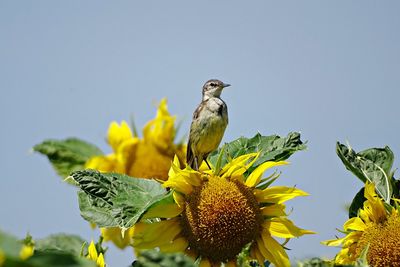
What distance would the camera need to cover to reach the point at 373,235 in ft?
10.9

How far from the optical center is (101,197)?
10.1 feet

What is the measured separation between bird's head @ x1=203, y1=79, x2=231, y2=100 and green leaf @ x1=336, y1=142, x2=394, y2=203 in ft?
21.1

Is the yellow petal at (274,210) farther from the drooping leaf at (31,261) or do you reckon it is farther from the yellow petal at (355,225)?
the drooping leaf at (31,261)

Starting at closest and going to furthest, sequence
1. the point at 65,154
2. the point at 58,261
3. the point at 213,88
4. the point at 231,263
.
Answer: the point at 58,261 → the point at 231,263 → the point at 65,154 → the point at 213,88

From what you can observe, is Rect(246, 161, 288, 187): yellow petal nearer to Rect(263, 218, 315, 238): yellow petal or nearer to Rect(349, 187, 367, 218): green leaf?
Rect(263, 218, 315, 238): yellow petal

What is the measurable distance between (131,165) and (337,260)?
4.86m

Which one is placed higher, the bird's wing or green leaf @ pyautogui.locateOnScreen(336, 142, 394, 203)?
the bird's wing

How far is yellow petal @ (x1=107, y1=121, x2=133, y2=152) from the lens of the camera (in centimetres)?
777

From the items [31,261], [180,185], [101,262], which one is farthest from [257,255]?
[31,261]

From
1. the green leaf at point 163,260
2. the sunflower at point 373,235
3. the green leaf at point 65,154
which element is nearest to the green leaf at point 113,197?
the sunflower at point 373,235

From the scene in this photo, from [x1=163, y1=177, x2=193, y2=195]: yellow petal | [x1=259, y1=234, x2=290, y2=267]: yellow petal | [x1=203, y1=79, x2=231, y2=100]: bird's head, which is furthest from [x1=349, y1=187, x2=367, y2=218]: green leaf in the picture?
[x1=203, y1=79, x2=231, y2=100]: bird's head

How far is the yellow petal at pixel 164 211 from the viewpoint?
318cm

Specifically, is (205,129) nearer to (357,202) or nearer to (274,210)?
(357,202)

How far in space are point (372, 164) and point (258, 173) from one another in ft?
2.09
